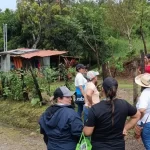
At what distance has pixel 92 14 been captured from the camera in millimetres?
27156

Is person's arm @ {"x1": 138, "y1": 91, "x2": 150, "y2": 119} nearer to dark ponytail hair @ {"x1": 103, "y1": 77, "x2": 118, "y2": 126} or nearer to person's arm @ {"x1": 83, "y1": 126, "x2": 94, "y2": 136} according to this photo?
dark ponytail hair @ {"x1": 103, "y1": 77, "x2": 118, "y2": 126}

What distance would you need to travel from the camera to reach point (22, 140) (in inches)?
320

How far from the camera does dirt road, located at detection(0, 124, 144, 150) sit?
6.88 meters

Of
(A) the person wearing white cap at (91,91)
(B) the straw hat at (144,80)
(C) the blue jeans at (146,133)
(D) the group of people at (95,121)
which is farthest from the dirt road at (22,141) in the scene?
(D) the group of people at (95,121)

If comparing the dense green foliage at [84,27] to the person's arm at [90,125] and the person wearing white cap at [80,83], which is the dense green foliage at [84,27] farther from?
the person's arm at [90,125]

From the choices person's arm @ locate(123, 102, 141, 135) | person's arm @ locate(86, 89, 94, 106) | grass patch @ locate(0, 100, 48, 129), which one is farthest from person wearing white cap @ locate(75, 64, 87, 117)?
person's arm @ locate(123, 102, 141, 135)

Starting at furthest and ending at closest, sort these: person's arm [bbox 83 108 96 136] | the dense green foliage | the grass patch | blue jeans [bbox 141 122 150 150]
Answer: the dense green foliage, the grass patch, blue jeans [bbox 141 122 150 150], person's arm [bbox 83 108 96 136]

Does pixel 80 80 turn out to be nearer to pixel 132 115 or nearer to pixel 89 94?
pixel 89 94

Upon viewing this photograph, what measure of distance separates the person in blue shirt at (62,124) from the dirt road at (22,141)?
3.09 meters

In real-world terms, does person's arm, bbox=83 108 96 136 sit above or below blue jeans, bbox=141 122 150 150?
above

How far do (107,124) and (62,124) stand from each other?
19.2 inches

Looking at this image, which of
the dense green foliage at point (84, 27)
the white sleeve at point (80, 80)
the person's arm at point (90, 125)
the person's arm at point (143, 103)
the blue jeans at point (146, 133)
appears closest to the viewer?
the person's arm at point (90, 125)

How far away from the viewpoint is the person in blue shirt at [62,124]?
144 inches

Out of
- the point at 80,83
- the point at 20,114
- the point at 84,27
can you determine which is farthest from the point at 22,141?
the point at 84,27
